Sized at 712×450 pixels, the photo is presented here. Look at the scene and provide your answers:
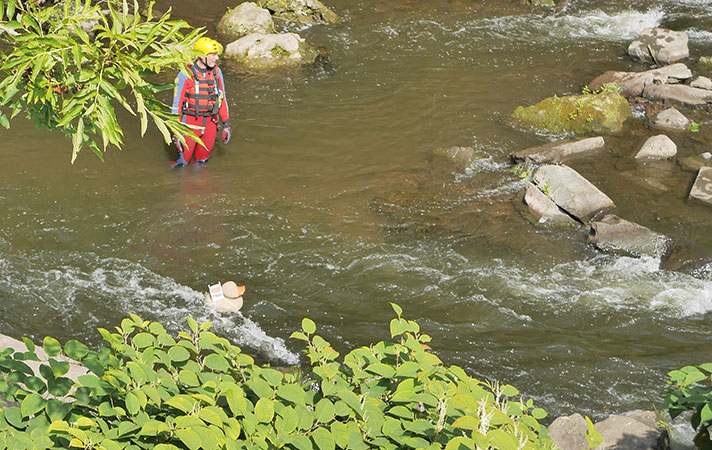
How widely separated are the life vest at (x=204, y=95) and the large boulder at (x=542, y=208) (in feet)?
13.7

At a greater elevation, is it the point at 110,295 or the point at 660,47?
the point at 660,47

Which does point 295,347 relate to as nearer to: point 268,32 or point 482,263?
point 482,263

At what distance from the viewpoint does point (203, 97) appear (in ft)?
31.4

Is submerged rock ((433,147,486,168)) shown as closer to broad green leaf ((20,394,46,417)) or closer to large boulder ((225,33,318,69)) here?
large boulder ((225,33,318,69))

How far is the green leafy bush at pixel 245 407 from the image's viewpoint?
2832 millimetres

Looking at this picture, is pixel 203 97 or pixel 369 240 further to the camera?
pixel 203 97

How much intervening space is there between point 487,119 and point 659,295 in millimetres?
4805

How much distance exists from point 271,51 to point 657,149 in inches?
265

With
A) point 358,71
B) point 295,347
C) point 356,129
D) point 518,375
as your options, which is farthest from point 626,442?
point 358,71

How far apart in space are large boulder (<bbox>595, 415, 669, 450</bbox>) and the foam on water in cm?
270

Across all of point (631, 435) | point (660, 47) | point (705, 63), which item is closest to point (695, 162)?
point (705, 63)

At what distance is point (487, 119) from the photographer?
38.2 ft

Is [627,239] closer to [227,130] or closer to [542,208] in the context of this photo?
[542,208]

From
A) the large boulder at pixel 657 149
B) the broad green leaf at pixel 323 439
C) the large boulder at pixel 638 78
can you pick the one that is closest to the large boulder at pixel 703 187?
the large boulder at pixel 657 149
